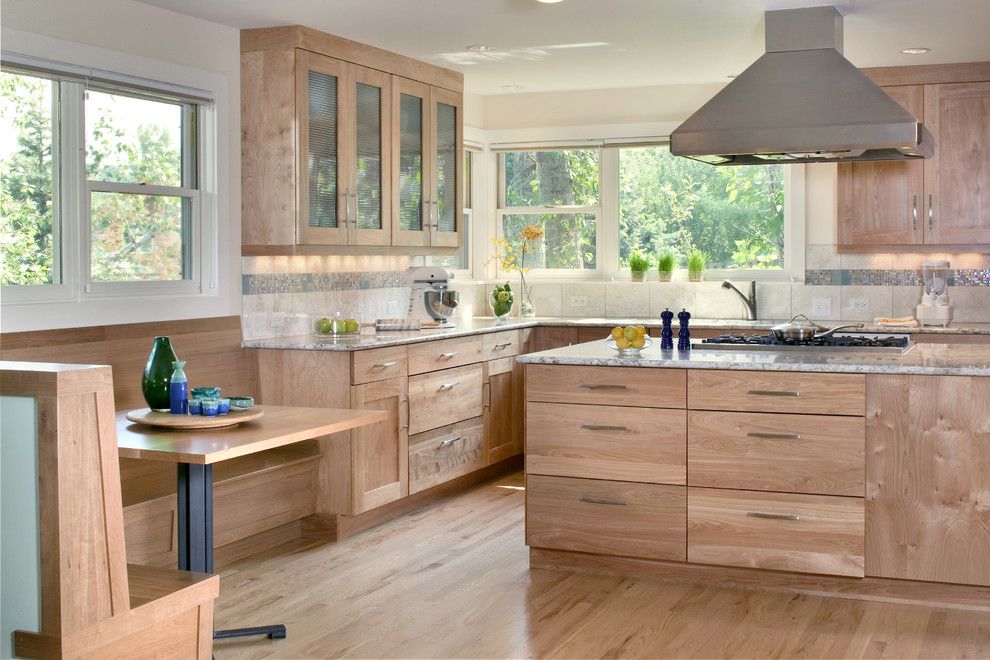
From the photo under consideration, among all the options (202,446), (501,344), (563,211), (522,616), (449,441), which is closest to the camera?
(202,446)

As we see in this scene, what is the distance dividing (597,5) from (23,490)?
3.26 metres

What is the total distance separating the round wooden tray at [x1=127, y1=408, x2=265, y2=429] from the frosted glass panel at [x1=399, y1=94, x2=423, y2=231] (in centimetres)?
263

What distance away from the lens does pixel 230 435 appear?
3033 millimetres

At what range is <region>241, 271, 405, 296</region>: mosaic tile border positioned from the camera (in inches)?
203

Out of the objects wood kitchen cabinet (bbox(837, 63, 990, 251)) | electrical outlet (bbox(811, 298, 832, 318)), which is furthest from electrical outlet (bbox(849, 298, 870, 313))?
wood kitchen cabinet (bbox(837, 63, 990, 251))

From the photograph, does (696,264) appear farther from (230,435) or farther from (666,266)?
(230,435)

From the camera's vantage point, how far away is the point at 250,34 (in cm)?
504

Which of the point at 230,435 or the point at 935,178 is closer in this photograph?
the point at 230,435

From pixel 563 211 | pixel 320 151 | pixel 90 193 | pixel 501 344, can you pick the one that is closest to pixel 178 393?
pixel 90 193

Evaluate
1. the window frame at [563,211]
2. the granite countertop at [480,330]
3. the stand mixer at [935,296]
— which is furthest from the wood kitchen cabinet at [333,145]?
the stand mixer at [935,296]

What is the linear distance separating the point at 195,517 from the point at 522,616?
119 centimetres

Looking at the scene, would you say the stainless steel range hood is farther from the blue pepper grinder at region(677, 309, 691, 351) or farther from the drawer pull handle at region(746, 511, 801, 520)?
the drawer pull handle at region(746, 511, 801, 520)

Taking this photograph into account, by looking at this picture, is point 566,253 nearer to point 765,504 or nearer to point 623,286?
point 623,286

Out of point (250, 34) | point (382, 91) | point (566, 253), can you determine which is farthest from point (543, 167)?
point (250, 34)
